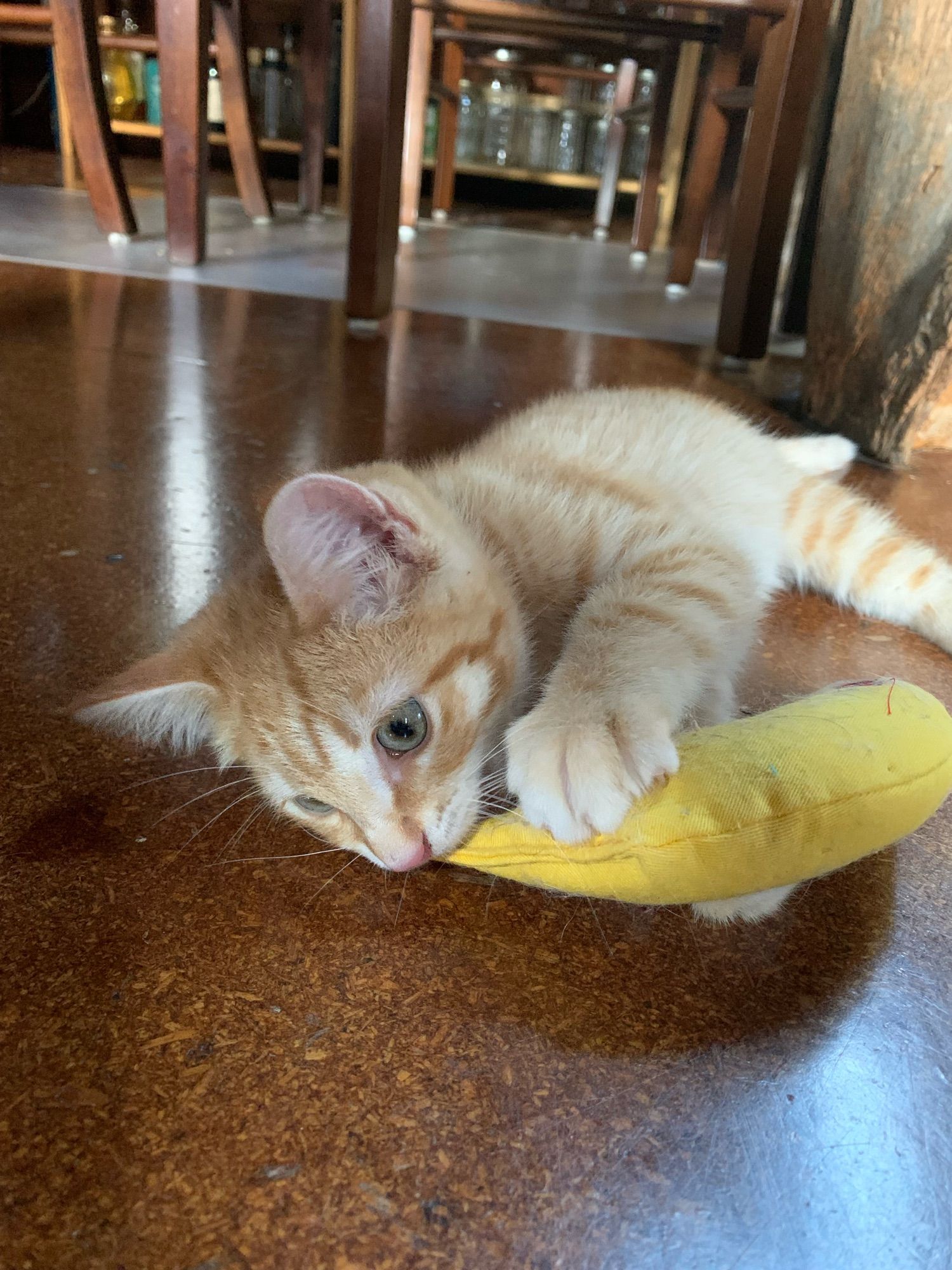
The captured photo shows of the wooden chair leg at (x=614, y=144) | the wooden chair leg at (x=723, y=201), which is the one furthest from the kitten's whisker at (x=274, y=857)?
the wooden chair leg at (x=614, y=144)

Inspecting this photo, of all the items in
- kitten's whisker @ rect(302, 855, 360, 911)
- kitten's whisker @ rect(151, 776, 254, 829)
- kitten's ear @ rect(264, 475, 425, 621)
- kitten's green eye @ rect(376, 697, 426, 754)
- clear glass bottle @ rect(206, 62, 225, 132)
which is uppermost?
clear glass bottle @ rect(206, 62, 225, 132)

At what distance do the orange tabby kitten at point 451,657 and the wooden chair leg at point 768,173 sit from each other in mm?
1732

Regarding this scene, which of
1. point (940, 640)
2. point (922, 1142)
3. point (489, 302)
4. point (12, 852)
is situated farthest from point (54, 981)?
point (489, 302)

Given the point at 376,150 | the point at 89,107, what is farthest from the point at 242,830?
the point at 89,107

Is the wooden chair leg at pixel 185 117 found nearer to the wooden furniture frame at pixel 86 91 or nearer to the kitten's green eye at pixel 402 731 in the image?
the wooden furniture frame at pixel 86 91

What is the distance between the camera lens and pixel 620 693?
2.66 feet

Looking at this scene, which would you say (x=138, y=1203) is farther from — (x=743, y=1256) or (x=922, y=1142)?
(x=922, y=1142)

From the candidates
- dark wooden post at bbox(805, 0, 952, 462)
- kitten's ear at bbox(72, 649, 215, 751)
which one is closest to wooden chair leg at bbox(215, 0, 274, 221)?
dark wooden post at bbox(805, 0, 952, 462)

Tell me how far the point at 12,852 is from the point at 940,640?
1156 millimetres

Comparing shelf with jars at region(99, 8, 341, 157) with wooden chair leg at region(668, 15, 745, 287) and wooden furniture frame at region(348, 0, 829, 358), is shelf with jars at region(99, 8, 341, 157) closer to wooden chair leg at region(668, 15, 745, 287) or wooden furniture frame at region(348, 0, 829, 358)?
wooden chair leg at region(668, 15, 745, 287)

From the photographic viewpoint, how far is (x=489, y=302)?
11.0ft

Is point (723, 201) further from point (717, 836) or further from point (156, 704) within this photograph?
point (717, 836)

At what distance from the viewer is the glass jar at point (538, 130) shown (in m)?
6.31

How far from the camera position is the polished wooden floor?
55cm
